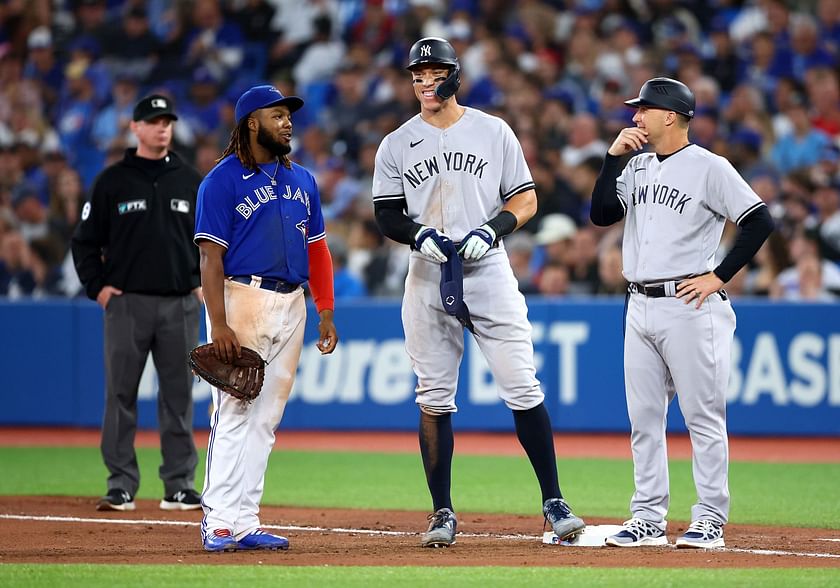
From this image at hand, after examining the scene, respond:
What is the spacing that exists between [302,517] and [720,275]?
3110mm

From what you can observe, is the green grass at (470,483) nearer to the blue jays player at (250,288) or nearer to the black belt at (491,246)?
the black belt at (491,246)

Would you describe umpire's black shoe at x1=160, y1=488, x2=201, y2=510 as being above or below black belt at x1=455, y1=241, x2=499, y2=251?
below

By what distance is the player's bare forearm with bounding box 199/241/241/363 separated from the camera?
20.6ft

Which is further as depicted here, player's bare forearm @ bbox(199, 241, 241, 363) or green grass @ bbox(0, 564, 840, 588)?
player's bare forearm @ bbox(199, 241, 241, 363)

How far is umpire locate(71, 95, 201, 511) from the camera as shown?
28.0ft

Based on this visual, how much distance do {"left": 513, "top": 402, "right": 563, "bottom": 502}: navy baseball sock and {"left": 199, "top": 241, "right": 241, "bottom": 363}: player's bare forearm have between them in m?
1.55

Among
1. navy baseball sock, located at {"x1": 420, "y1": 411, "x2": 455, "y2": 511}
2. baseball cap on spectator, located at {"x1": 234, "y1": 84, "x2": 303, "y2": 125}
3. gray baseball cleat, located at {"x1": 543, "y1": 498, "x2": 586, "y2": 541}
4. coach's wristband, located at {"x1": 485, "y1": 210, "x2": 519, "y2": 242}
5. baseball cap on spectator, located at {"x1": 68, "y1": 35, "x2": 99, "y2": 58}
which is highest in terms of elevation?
baseball cap on spectator, located at {"x1": 68, "y1": 35, "x2": 99, "y2": 58}

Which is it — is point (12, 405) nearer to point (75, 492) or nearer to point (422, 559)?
point (75, 492)

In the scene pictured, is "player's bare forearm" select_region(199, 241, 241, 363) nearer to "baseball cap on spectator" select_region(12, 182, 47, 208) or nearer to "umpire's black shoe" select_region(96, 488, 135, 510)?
"umpire's black shoe" select_region(96, 488, 135, 510)

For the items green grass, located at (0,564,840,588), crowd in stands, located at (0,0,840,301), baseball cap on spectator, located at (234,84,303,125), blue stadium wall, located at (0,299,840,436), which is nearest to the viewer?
green grass, located at (0,564,840,588)

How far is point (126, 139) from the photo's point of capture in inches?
656

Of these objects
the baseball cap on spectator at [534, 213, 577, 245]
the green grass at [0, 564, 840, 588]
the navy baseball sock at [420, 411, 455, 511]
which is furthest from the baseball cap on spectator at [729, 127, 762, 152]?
the green grass at [0, 564, 840, 588]

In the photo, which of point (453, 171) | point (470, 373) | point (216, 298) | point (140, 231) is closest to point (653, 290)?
point (453, 171)

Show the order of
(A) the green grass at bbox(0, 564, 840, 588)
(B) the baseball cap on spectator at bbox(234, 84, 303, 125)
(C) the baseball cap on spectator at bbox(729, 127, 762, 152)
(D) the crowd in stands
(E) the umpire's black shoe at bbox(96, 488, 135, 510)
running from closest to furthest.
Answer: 1. (A) the green grass at bbox(0, 564, 840, 588)
2. (B) the baseball cap on spectator at bbox(234, 84, 303, 125)
3. (E) the umpire's black shoe at bbox(96, 488, 135, 510)
4. (D) the crowd in stands
5. (C) the baseball cap on spectator at bbox(729, 127, 762, 152)
